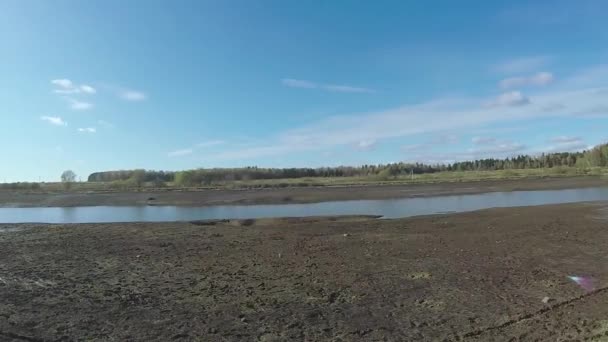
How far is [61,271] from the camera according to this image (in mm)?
12875

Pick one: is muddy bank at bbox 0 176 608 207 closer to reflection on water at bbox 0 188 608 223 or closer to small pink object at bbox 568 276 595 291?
reflection on water at bbox 0 188 608 223

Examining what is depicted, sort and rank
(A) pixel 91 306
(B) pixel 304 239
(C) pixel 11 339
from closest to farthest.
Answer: (C) pixel 11 339, (A) pixel 91 306, (B) pixel 304 239

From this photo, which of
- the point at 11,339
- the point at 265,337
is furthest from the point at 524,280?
the point at 11,339

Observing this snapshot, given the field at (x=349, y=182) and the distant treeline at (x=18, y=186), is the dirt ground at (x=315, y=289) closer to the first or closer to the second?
the field at (x=349, y=182)

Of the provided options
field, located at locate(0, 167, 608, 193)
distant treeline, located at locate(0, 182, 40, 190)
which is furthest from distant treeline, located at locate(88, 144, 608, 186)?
distant treeline, located at locate(0, 182, 40, 190)

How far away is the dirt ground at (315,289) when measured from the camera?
7.41 meters

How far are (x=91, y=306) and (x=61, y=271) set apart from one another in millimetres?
4535

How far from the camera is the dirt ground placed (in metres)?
7.41

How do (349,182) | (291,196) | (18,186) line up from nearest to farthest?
(291,196) → (349,182) → (18,186)

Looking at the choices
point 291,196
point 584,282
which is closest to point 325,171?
point 291,196

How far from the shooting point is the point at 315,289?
1000 centimetres

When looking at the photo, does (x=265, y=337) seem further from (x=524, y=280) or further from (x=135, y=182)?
(x=135, y=182)

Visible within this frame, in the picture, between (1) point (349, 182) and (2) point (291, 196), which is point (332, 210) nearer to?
(2) point (291, 196)

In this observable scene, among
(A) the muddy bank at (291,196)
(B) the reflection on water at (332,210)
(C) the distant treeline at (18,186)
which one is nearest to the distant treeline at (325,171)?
Result: (C) the distant treeline at (18,186)
